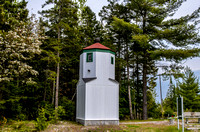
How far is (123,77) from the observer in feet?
83.3

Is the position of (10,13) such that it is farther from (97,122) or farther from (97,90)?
(97,122)

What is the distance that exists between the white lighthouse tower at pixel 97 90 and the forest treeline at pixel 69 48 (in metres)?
2.41

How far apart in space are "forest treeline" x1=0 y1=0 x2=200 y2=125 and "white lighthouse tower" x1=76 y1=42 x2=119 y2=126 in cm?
241

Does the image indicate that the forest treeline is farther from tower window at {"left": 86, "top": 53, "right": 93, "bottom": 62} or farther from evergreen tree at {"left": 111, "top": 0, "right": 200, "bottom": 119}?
tower window at {"left": 86, "top": 53, "right": 93, "bottom": 62}

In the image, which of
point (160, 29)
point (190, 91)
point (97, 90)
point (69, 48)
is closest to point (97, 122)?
point (97, 90)

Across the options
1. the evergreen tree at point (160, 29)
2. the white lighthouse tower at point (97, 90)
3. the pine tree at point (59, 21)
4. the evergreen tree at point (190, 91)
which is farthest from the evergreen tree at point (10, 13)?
the evergreen tree at point (190, 91)

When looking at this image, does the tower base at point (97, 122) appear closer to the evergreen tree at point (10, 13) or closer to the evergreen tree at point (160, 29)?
the evergreen tree at point (160, 29)

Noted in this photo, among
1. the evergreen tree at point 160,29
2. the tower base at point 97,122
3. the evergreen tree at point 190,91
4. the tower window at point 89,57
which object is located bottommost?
the tower base at point 97,122

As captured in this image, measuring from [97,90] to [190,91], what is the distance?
1383 centimetres

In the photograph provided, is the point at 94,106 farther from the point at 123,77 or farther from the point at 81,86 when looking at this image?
the point at 123,77

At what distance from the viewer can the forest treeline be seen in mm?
14594

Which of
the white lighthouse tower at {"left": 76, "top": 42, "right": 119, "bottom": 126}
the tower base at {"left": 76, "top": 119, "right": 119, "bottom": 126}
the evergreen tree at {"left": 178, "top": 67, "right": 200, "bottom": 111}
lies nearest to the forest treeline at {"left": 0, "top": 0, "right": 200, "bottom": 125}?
the evergreen tree at {"left": 178, "top": 67, "right": 200, "bottom": 111}

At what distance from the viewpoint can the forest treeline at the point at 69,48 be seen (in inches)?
575

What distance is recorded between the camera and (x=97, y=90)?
1384 centimetres
